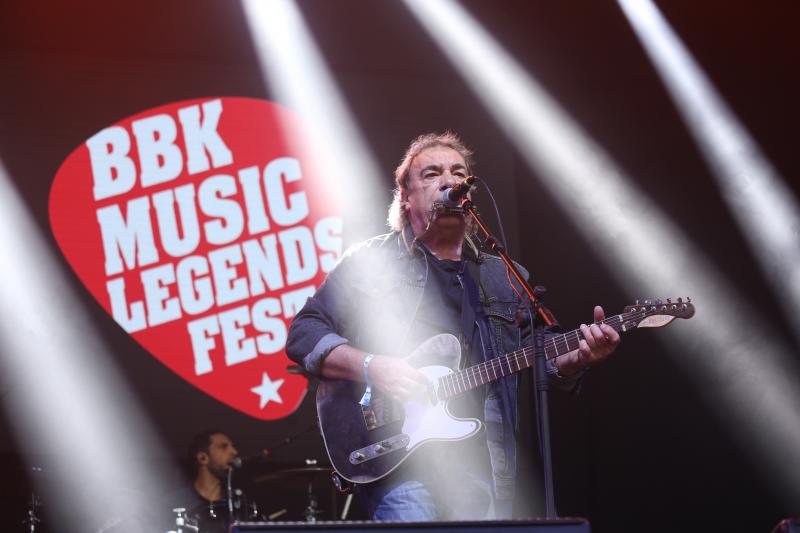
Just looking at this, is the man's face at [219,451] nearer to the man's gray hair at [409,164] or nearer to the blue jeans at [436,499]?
the man's gray hair at [409,164]

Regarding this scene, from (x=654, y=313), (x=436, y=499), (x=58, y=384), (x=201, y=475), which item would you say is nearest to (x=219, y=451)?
(x=201, y=475)

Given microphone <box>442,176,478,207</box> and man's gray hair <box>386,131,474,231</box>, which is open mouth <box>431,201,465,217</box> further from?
man's gray hair <box>386,131,474,231</box>

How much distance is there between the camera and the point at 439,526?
1.66m

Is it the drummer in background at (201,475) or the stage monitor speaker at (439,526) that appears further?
the drummer in background at (201,475)

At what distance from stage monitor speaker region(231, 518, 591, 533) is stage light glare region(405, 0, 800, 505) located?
3515 millimetres

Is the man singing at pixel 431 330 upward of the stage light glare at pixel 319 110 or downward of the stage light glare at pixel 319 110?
downward

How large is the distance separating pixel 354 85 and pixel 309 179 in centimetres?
81

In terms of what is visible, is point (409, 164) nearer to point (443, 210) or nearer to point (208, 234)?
point (443, 210)

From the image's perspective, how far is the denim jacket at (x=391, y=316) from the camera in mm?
2797

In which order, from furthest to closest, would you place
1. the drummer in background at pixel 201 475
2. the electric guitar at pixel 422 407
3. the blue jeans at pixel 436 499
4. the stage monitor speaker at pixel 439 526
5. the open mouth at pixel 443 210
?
1. the drummer in background at pixel 201 475
2. the open mouth at pixel 443 210
3. the electric guitar at pixel 422 407
4. the blue jeans at pixel 436 499
5. the stage monitor speaker at pixel 439 526

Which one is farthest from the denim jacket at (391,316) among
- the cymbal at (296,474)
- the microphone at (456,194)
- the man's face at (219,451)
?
the man's face at (219,451)

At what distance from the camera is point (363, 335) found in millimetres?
2916

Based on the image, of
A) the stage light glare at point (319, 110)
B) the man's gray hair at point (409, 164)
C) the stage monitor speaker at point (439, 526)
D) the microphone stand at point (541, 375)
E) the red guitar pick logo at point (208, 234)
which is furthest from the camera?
the stage light glare at point (319, 110)

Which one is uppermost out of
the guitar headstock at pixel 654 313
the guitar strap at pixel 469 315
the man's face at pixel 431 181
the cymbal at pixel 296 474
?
the man's face at pixel 431 181
